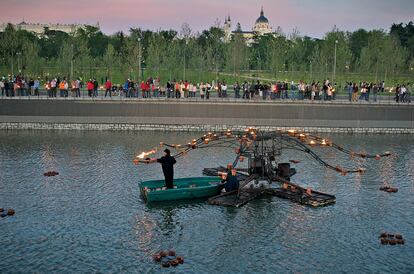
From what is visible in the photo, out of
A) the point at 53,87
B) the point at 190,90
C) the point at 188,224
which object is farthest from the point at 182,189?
the point at 53,87

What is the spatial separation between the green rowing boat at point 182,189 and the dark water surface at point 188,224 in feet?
Result: 1.99

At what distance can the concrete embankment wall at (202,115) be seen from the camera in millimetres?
56312

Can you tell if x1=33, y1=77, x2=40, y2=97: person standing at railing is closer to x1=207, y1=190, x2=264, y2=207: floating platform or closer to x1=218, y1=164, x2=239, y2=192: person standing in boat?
x1=218, y1=164, x2=239, y2=192: person standing in boat

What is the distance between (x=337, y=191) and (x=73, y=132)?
1186 inches

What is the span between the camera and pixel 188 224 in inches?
1027

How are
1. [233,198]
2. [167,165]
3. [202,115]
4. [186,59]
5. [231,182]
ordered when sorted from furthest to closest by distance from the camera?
Result: [186,59], [202,115], [231,182], [167,165], [233,198]

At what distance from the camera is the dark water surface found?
70.8 ft

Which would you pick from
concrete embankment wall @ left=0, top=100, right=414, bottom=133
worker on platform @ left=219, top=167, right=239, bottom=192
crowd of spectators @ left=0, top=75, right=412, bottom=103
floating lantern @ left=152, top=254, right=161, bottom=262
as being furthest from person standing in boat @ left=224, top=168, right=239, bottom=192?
crowd of spectators @ left=0, top=75, right=412, bottom=103

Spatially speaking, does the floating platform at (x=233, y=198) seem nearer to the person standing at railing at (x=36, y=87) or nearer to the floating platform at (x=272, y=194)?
the floating platform at (x=272, y=194)

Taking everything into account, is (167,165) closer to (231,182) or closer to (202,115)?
(231,182)

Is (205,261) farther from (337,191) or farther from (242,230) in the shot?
(337,191)

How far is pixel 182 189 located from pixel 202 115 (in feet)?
92.1

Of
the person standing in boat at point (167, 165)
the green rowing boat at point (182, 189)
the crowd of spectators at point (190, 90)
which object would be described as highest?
the crowd of spectators at point (190, 90)

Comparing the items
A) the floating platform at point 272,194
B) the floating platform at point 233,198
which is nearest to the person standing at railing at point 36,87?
the floating platform at point 272,194
